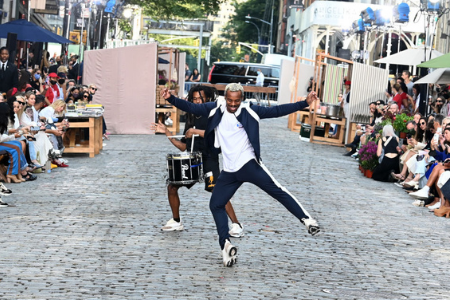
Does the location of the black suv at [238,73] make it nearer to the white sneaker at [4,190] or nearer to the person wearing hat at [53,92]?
the person wearing hat at [53,92]

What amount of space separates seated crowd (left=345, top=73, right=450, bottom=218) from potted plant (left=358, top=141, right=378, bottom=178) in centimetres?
12

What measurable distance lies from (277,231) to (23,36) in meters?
12.4

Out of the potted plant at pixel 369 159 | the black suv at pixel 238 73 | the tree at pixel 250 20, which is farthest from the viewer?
the tree at pixel 250 20

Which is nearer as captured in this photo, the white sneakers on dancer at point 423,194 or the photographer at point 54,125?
the white sneakers on dancer at point 423,194

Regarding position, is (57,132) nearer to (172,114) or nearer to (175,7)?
(172,114)

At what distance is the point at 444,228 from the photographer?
37.0 ft

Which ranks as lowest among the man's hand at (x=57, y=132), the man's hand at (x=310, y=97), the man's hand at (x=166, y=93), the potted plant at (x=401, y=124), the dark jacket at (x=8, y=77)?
the man's hand at (x=57, y=132)

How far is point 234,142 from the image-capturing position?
7965 mm

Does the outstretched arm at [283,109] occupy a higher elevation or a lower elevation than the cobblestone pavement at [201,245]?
higher

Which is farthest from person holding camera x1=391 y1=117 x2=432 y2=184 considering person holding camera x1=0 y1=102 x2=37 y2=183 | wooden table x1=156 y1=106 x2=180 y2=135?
wooden table x1=156 y1=106 x2=180 y2=135

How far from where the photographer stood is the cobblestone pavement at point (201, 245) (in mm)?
6988

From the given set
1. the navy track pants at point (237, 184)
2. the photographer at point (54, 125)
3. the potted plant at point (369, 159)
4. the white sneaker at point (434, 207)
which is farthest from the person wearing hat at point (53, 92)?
the navy track pants at point (237, 184)

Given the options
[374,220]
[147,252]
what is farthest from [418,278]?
[374,220]

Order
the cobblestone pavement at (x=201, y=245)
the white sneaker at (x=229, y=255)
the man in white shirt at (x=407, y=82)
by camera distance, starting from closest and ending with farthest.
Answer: the cobblestone pavement at (x=201, y=245), the white sneaker at (x=229, y=255), the man in white shirt at (x=407, y=82)
